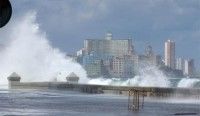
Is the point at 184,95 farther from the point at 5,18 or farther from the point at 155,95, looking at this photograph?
the point at 5,18

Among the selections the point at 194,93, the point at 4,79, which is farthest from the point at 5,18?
the point at 4,79

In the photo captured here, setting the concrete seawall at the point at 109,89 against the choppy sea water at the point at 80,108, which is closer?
the choppy sea water at the point at 80,108

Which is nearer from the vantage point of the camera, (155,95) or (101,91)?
(155,95)

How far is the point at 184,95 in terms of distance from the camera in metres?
88.2

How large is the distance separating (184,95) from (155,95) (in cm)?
523

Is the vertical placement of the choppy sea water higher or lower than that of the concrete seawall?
lower

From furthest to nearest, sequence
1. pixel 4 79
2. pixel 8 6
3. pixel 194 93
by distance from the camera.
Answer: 1. pixel 4 79
2. pixel 194 93
3. pixel 8 6

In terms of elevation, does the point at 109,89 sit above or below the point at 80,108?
above

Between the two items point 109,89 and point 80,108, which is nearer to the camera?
point 80,108

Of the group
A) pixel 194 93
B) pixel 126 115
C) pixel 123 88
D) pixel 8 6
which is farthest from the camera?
pixel 123 88

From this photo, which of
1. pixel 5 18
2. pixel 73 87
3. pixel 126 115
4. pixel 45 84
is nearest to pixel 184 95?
pixel 73 87

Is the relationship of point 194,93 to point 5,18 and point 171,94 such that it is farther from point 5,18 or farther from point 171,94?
point 5,18

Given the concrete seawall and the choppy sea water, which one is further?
the concrete seawall

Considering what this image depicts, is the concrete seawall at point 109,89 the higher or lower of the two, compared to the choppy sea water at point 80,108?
higher
